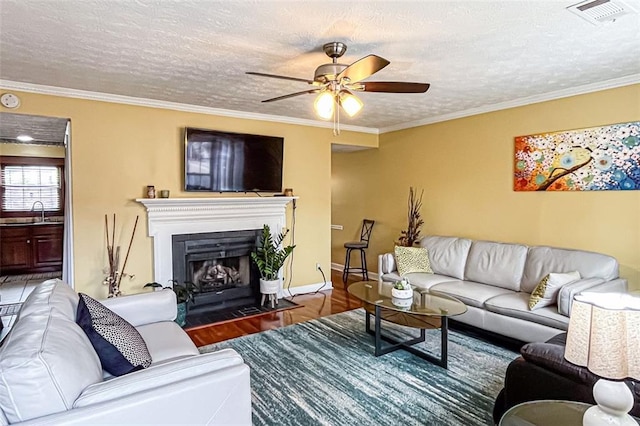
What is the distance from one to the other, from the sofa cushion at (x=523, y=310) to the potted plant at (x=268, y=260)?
2502 mm

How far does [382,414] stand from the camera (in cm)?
252

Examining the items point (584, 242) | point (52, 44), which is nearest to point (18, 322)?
point (52, 44)

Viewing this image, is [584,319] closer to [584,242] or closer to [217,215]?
[584,242]

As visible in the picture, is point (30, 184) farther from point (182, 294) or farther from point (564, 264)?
point (564, 264)

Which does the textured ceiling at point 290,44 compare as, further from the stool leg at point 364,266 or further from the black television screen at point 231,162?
the stool leg at point 364,266

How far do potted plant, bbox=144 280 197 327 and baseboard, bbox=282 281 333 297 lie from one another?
4.60 ft

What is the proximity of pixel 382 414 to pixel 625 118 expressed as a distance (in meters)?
3.55

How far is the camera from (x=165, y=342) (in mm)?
2492

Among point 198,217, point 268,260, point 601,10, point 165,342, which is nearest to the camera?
point 601,10

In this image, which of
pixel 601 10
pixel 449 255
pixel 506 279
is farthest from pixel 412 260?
pixel 601 10

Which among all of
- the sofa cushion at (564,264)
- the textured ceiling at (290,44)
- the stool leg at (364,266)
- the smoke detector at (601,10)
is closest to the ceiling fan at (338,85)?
the textured ceiling at (290,44)

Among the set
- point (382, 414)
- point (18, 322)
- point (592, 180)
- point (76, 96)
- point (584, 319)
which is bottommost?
point (382, 414)

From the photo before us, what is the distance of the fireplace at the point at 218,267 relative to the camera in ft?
15.2

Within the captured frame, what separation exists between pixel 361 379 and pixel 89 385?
202 cm
